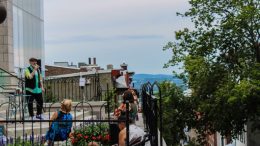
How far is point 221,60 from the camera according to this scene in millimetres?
25156

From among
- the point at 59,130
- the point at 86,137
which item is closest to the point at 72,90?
the point at 86,137

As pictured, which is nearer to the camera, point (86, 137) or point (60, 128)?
point (60, 128)

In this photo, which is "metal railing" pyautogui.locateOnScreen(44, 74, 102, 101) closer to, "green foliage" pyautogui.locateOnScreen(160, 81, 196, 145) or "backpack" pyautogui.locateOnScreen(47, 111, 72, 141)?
"green foliage" pyautogui.locateOnScreen(160, 81, 196, 145)

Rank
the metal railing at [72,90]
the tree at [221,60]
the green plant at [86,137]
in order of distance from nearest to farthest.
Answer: the green plant at [86,137] < the tree at [221,60] < the metal railing at [72,90]

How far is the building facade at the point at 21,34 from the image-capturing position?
28625 millimetres

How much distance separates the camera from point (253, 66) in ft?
77.3

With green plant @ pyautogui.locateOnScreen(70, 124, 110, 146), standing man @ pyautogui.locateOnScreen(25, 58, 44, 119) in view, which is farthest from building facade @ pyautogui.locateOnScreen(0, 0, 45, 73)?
green plant @ pyautogui.locateOnScreen(70, 124, 110, 146)

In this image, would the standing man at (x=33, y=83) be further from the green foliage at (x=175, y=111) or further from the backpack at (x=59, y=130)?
the green foliage at (x=175, y=111)

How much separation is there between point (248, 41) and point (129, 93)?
1520 centimetres

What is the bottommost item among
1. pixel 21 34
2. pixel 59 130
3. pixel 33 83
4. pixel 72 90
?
pixel 59 130

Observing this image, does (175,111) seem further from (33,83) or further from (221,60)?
(33,83)

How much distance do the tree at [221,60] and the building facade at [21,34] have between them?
7.10 metres

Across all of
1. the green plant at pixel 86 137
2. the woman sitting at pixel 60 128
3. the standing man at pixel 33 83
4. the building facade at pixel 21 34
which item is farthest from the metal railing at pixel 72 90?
the woman sitting at pixel 60 128

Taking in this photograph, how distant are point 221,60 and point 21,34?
13.7 meters
